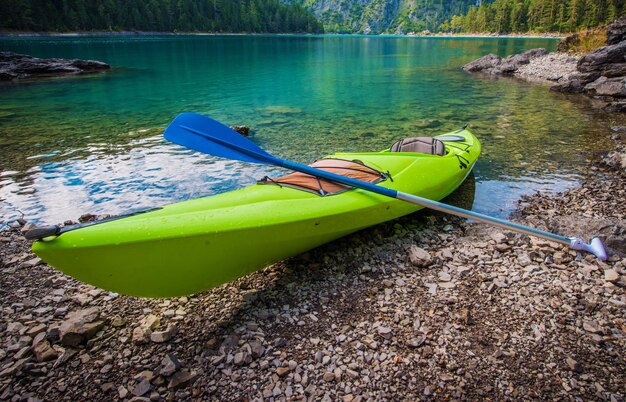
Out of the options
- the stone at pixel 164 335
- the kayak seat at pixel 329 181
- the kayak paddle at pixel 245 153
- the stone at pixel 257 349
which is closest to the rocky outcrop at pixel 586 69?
the kayak paddle at pixel 245 153

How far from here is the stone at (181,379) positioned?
2834 mm

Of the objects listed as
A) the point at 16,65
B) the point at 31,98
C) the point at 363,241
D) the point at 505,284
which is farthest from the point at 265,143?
the point at 16,65

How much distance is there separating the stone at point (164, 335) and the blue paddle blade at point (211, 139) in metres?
2.15

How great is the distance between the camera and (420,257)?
4297mm

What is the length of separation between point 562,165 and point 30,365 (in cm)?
942

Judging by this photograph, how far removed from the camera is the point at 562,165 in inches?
307

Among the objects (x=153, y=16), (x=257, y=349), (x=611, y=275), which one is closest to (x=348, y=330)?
(x=257, y=349)

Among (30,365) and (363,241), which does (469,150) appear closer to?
(363,241)

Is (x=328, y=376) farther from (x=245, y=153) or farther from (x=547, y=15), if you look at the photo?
(x=547, y=15)

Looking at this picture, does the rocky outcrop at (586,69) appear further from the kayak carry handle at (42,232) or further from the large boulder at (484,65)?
the kayak carry handle at (42,232)

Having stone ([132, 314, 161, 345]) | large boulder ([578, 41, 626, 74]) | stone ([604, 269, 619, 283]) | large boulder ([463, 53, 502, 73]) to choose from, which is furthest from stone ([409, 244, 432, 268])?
large boulder ([463, 53, 502, 73])

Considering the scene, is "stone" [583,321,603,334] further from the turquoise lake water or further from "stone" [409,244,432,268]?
the turquoise lake water

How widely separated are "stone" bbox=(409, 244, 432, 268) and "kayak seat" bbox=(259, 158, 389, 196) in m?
1.15

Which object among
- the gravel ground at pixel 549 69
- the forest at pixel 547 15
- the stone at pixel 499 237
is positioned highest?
the forest at pixel 547 15
